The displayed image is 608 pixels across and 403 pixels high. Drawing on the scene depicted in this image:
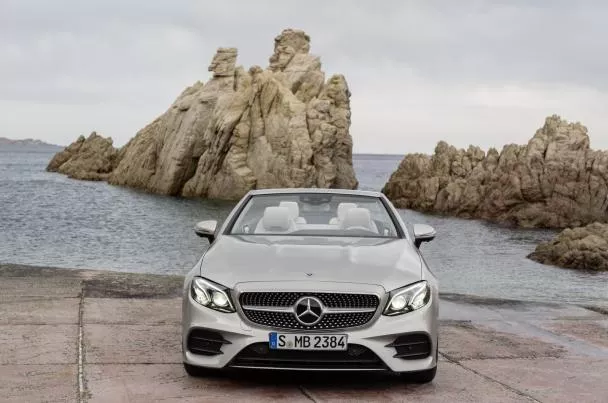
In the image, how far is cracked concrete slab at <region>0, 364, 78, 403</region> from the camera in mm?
5941

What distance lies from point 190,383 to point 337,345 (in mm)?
1258

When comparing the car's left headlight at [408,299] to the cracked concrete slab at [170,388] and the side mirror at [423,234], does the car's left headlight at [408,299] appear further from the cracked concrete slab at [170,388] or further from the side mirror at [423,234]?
the side mirror at [423,234]

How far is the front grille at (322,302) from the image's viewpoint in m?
5.81

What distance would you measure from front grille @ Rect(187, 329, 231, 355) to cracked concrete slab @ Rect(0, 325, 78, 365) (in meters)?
1.49

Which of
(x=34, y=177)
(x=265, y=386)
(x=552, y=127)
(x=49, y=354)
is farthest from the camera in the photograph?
(x=34, y=177)

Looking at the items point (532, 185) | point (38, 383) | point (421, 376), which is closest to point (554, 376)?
point (421, 376)

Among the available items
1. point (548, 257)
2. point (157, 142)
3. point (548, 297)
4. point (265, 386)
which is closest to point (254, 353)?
point (265, 386)

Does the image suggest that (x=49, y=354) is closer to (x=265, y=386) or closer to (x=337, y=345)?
(x=265, y=386)

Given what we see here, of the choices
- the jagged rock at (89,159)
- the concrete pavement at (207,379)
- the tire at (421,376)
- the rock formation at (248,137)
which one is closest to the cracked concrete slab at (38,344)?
the concrete pavement at (207,379)

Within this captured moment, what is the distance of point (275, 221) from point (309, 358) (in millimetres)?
1668

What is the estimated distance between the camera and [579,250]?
36875 millimetres

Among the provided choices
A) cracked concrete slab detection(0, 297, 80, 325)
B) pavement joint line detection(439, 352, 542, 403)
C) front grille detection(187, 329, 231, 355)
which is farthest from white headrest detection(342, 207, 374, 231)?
cracked concrete slab detection(0, 297, 80, 325)

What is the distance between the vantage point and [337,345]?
5781 millimetres

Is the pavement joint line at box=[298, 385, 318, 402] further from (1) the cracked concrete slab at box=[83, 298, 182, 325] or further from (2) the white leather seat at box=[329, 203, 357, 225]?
(1) the cracked concrete slab at box=[83, 298, 182, 325]
